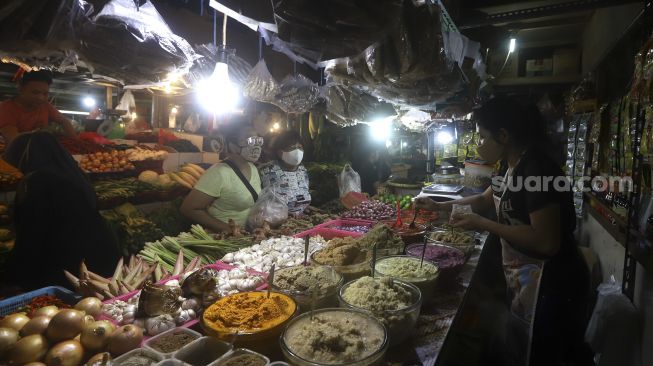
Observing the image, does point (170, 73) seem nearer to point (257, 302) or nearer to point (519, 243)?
point (257, 302)

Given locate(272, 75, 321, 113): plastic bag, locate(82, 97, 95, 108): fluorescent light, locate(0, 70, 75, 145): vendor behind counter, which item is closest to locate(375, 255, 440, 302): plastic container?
locate(272, 75, 321, 113): plastic bag

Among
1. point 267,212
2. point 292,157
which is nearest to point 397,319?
point 267,212

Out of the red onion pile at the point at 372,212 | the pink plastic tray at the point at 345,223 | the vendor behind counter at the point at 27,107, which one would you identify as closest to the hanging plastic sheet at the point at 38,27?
the pink plastic tray at the point at 345,223

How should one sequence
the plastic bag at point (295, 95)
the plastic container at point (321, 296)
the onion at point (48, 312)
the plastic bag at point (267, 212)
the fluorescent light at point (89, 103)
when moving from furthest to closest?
the fluorescent light at point (89, 103) < the plastic bag at point (295, 95) < the plastic bag at point (267, 212) < the plastic container at point (321, 296) < the onion at point (48, 312)

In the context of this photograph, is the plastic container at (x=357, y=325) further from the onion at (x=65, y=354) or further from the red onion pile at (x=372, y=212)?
the red onion pile at (x=372, y=212)

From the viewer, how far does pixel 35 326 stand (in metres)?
1.40

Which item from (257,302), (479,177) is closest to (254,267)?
(257,302)

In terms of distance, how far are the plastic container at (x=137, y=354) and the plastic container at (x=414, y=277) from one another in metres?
1.20

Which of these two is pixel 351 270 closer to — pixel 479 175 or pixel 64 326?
pixel 64 326

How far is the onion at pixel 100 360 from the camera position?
127 cm

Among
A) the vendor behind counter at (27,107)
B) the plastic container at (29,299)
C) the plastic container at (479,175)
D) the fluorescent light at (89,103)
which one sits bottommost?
the plastic container at (29,299)

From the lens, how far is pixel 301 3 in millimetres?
1563

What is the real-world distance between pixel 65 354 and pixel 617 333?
3308 millimetres

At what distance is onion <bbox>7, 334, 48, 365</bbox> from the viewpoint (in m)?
1.28
